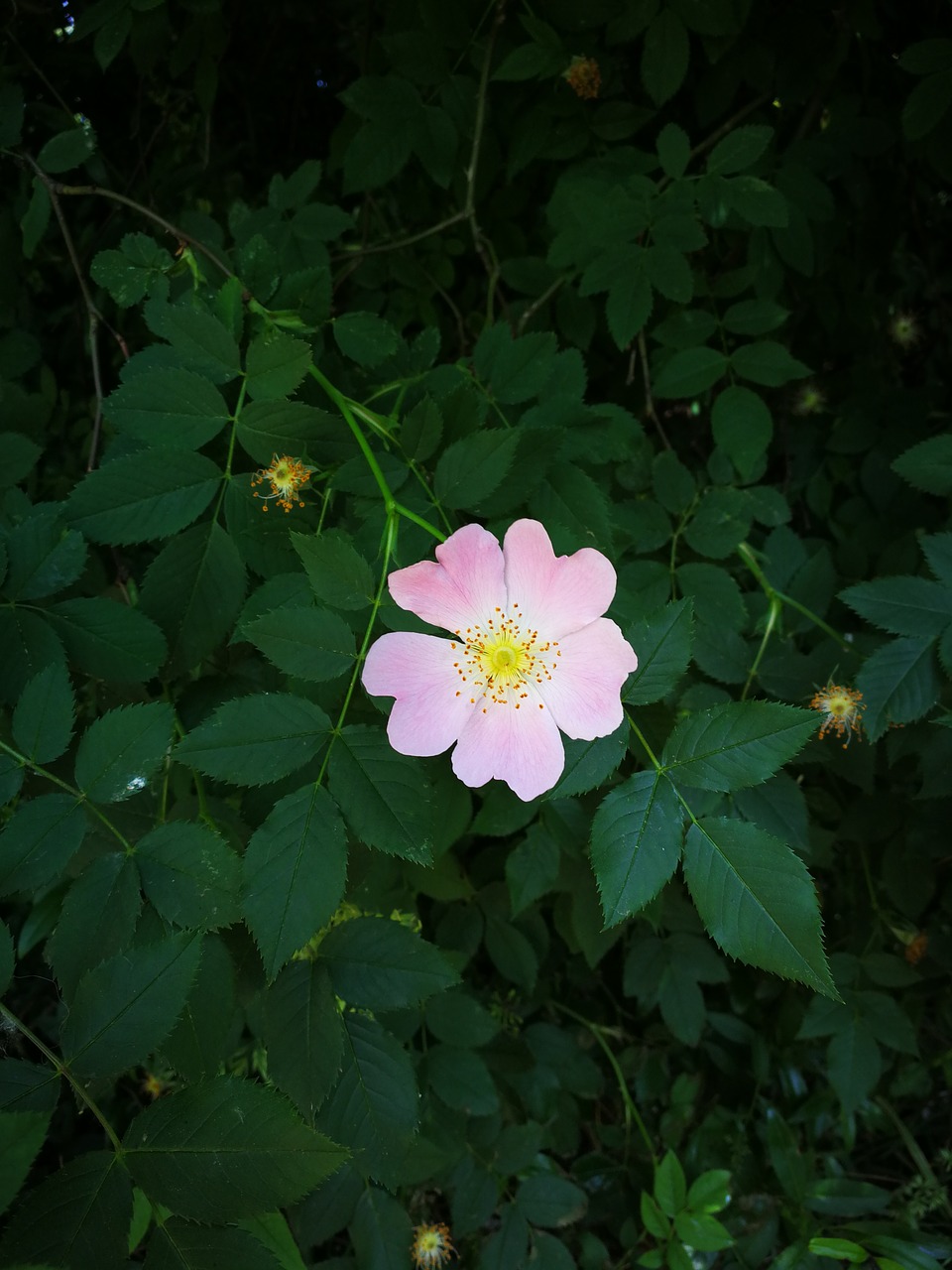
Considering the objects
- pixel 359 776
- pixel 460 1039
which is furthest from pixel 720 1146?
pixel 359 776

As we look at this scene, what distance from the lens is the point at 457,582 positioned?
3.77ft

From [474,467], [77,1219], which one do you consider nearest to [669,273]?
[474,467]

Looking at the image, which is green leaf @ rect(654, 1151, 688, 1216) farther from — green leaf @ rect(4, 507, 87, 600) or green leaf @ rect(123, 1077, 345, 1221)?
green leaf @ rect(4, 507, 87, 600)

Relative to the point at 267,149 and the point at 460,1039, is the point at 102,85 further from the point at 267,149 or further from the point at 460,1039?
the point at 460,1039

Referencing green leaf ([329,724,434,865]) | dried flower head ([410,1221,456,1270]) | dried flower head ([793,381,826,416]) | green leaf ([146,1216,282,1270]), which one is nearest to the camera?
green leaf ([146,1216,282,1270])

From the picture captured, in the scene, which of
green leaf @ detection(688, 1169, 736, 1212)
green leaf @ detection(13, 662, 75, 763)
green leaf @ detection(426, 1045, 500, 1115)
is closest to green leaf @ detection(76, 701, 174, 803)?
green leaf @ detection(13, 662, 75, 763)

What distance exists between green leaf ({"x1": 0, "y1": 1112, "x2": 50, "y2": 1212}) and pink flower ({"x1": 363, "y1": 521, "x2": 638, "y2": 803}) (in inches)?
21.7

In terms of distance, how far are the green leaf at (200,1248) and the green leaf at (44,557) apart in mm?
839

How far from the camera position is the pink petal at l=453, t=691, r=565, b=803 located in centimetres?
113

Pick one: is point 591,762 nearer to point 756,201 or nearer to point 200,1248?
point 200,1248

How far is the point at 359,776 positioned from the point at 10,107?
1.58 metres

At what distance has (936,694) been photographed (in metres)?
1.43

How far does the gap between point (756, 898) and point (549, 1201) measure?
4.11ft

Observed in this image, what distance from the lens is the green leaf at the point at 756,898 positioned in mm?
977
